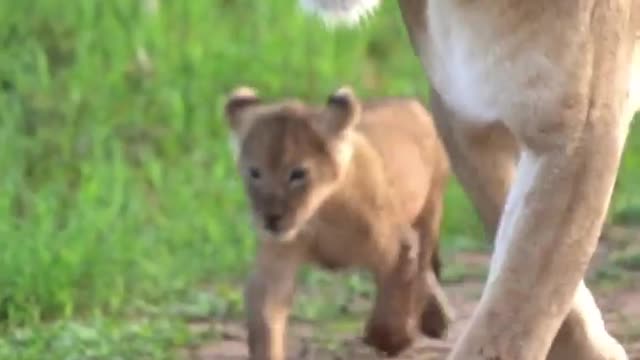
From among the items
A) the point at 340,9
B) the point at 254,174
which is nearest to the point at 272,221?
the point at 254,174

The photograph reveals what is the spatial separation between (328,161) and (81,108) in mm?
2410

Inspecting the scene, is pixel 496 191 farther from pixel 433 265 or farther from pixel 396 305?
pixel 433 265

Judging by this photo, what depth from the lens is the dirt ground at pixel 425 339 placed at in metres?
5.83

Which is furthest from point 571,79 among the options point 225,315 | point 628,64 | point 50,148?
point 50,148

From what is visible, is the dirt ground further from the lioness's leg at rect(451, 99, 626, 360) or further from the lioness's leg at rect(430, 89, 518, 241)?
the lioness's leg at rect(451, 99, 626, 360)

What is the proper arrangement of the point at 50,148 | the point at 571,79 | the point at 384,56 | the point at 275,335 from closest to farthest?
the point at 571,79, the point at 275,335, the point at 50,148, the point at 384,56

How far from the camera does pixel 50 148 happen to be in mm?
7789

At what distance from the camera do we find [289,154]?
5.73m

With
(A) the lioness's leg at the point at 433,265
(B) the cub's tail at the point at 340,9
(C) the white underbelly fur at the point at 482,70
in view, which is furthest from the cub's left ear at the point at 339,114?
(C) the white underbelly fur at the point at 482,70

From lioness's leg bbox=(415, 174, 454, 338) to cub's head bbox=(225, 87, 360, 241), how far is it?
0.34 meters

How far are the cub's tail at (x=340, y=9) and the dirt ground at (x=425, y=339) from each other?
149cm

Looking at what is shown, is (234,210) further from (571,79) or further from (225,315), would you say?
(571,79)

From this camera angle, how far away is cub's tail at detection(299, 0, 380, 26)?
169 inches

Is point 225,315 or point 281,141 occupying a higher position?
point 281,141
